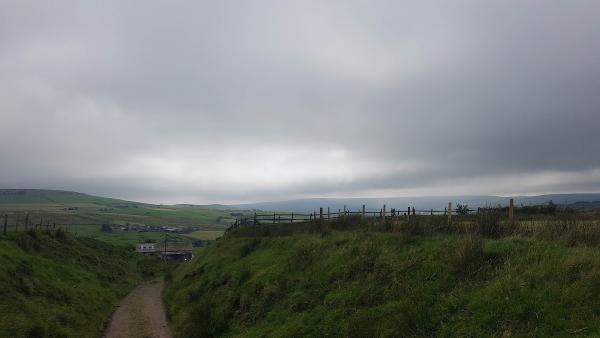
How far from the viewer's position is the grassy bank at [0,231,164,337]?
18453 millimetres

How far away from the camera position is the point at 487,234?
17.4 meters

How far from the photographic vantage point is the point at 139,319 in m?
25.5

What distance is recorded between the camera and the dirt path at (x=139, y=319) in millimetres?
21997

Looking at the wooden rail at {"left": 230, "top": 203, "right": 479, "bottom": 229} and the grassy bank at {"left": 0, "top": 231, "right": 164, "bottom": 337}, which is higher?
the wooden rail at {"left": 230, "top": 203, "right": 479, "bottom": 229}

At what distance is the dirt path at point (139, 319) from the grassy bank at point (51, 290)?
752 mm

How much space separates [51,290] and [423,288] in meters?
21.6

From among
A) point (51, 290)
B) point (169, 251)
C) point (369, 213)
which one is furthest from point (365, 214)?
point (169, 251)

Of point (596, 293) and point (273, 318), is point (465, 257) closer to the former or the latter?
point (596, 293)

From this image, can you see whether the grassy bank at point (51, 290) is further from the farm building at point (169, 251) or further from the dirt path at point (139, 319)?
the farm building at point (169, 251)

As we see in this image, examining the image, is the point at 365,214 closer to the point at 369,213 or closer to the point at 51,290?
the point at 369,213

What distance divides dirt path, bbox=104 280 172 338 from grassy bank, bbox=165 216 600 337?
134 cm

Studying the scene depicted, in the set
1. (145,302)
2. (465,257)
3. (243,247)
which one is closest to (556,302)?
(465,257)

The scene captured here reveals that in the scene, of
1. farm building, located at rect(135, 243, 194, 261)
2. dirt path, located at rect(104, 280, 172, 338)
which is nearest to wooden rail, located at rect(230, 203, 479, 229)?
dirt path, located at rect(104, 280, 172, 338)

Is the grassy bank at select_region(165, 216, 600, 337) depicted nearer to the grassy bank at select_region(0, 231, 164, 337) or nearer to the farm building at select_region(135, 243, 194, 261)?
the grassy bank at select_region(0, 231, 164, 337)
